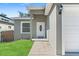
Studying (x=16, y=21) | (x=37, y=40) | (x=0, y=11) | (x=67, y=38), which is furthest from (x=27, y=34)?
(x=67, y=38)

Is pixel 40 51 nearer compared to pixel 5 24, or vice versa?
pixel 40 51

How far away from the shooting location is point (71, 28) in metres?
16.8

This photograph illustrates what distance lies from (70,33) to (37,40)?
10.1m

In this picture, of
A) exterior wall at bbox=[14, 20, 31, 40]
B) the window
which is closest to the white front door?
A: the window

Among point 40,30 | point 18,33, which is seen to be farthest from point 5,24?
point 40,30

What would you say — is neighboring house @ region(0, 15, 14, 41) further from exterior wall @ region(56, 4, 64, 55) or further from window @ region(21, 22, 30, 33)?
exterior wall @ region(56, 4, 64, 55)

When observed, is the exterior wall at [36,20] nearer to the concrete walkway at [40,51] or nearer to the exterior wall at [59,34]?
the concrete walkway at [40,51]

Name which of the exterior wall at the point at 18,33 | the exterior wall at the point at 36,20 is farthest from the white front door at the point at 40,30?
the exterior wall at the point at 18,33

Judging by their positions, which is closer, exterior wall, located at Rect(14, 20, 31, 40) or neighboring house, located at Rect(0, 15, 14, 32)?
neighboring house, located at Rect(0, 15, 14, 32)

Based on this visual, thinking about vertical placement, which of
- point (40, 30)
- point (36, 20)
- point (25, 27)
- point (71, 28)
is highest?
point (36, 20)

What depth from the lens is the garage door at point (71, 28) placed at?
54.6ft

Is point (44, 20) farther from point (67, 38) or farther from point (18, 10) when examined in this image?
point (67, 38)

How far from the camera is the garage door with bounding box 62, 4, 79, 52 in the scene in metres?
16.6

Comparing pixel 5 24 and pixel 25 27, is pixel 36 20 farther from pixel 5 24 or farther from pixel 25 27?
pixel 5 24
